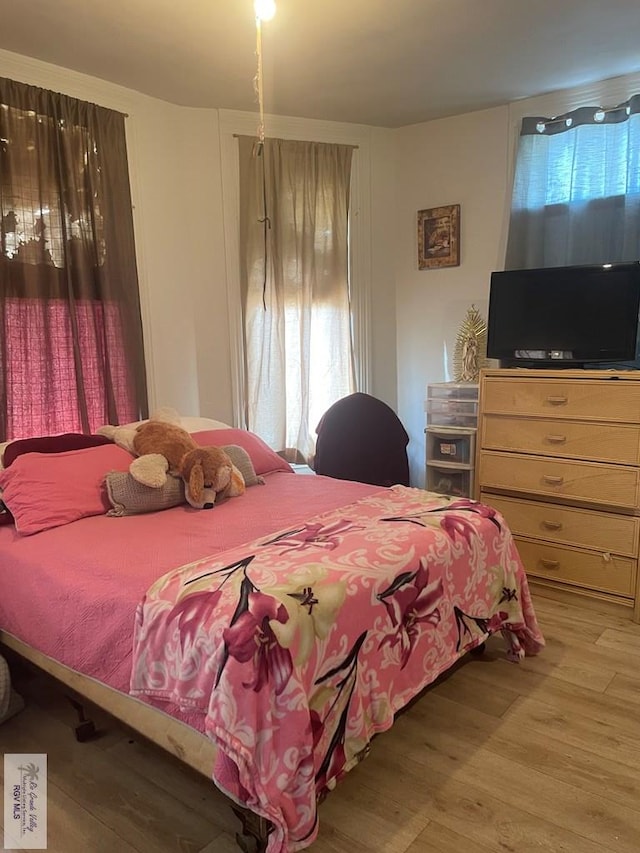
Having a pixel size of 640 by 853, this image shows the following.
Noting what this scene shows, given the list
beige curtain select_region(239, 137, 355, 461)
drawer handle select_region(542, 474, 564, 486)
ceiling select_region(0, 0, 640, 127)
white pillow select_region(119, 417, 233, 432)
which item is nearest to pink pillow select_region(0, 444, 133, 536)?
white pillow select_region(119, 417, 233, 432)

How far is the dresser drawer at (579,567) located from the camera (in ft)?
8.82

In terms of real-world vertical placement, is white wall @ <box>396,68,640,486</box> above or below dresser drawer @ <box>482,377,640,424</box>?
above

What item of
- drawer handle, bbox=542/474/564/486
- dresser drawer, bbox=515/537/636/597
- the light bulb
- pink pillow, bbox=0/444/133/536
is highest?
the light bulb

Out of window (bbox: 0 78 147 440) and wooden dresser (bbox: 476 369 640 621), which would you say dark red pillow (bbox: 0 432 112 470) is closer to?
window (bbox: 0 78 147 440)

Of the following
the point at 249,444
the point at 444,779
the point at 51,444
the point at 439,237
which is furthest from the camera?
the point at 439,237

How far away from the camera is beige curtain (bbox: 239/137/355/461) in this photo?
3441 millimetres

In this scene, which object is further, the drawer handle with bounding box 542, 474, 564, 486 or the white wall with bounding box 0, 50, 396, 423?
the white wall with bounding box 0, 50, 396, 423

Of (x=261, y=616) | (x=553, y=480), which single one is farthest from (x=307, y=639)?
(x=553, y=480)

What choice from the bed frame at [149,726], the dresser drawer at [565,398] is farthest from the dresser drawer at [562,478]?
the bed frame at [149,726]

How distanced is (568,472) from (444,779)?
5.11 feet

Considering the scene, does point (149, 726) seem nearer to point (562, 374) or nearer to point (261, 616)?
point (261, 616)

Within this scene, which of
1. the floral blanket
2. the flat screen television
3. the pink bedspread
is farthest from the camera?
the flat screen television

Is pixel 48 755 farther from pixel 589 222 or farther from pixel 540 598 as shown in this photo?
pixel 589 222

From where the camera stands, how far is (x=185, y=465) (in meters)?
2.42
